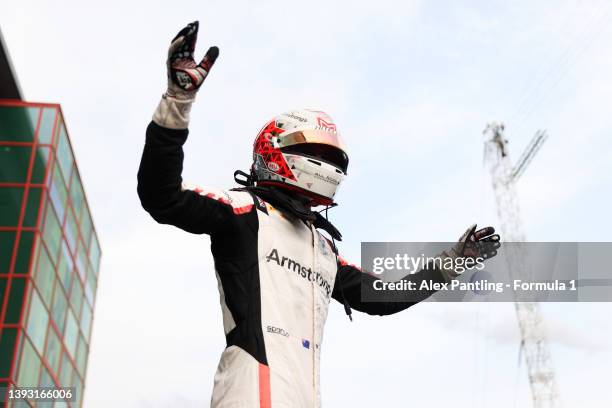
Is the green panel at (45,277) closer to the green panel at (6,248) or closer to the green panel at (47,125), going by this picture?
the green panel at (6,248)

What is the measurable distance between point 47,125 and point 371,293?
83.7ft

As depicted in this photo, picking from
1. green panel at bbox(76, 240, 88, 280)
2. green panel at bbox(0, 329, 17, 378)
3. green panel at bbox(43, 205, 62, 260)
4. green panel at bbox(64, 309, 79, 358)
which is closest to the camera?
green panel at bbox(0, 329, 17, 378)

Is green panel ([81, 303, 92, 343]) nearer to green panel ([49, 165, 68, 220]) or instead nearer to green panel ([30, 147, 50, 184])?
green panel ([49, 165, 68, 220])

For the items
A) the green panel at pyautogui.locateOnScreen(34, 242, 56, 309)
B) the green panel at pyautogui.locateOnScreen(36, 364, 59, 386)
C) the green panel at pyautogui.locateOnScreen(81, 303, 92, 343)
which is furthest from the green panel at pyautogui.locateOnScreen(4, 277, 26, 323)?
the green panel at pyautogui.locateOnScreen(81, 303, 92, 343)

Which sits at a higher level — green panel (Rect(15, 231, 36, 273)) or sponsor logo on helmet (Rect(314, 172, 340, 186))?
green panel (Rect(15, 231, 36, 273))

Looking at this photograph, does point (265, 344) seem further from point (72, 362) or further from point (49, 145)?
point (72, 362)

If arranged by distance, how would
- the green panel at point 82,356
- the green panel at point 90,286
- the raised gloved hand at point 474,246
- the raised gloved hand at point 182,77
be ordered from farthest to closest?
1. the green panel at point 90,286
2. the green panel at point 82,356
3. the raised gloved hand at point 474,246
4. the raised gloved hand at point 182,77

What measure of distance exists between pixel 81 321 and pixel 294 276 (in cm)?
3260

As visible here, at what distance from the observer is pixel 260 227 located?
4348mm

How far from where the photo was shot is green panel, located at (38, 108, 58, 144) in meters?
28.1

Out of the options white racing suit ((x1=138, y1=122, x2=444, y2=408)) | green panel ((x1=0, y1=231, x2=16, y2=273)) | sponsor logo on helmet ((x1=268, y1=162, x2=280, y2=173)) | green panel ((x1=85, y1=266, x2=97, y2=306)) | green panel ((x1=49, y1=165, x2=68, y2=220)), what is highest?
green panel ((x1=49, y1=165, x2=68, y2=220))

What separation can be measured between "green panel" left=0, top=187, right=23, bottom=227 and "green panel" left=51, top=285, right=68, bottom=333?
Answer: 13.0 feet

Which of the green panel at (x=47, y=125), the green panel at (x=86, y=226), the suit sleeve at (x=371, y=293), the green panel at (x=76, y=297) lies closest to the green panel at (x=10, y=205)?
the green panel at (x=47, y=125)

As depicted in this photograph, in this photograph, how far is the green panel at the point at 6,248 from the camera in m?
25.8
